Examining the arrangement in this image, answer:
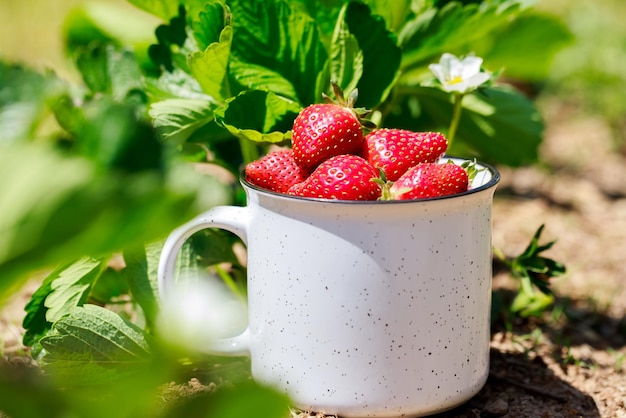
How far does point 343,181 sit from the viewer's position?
102 centimetres

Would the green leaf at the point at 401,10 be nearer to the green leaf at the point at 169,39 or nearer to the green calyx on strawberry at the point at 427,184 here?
the green leaf at the point at 169,39

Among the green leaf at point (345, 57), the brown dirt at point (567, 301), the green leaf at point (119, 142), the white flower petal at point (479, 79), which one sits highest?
the green leaf at point (119, 142)

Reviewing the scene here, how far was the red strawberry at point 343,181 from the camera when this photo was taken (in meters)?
1.02

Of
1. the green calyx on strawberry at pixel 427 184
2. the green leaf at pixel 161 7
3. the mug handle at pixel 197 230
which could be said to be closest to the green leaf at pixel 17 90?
the green leaf at pixel 161 7

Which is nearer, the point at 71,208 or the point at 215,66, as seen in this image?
the point at 71,208

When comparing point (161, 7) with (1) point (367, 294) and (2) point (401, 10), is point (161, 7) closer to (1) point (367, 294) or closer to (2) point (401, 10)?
(2) point (401, 10)

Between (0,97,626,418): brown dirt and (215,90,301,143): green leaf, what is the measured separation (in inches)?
15.6

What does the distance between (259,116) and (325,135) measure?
0.19 metres

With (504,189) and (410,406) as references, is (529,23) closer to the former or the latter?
(504,189)

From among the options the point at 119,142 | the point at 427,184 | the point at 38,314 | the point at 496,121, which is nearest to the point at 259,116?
the point at 427,184

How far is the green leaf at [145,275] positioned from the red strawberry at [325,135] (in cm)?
32

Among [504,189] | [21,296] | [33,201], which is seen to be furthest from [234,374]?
[504,189]

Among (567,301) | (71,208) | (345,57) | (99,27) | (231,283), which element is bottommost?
(567,301)

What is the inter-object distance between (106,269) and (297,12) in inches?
22.1
